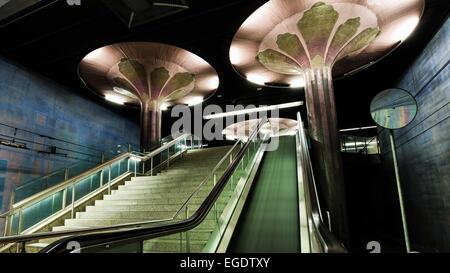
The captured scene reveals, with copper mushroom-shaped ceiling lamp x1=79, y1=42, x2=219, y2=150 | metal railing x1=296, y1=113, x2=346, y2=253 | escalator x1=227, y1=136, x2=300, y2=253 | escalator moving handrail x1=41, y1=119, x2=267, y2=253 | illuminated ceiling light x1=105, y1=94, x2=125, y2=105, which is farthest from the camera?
illuminated ceiling light x1=105, y1=94, x2=125, y2=105

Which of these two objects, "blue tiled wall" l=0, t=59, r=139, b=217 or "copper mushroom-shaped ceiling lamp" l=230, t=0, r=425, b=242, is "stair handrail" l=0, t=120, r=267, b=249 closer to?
"copper mushroom-shaped ceiling lamp" l=230, t=0, r=425, b=242

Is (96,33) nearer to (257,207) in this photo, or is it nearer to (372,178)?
(257,207)

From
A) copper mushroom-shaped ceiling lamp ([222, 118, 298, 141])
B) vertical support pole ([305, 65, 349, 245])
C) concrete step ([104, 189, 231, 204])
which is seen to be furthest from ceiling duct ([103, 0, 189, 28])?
copper mushroom-shaped ceiling lamp ([222, 118, 298, 141])

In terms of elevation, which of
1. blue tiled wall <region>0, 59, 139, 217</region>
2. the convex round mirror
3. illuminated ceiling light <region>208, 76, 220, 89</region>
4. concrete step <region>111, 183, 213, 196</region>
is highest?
illuminated ceiling light <region>208, 76, 220, 89</region>

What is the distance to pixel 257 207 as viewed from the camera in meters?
5.47

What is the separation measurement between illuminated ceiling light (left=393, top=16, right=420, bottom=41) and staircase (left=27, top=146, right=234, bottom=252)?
24.1ft

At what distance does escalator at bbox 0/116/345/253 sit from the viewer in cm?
232

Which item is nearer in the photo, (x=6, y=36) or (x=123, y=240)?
(x=123, y=240)

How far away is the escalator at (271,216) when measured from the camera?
416 centimetres

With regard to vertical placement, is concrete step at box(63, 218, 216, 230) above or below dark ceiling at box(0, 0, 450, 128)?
below

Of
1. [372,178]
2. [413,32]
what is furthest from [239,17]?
[372,178]

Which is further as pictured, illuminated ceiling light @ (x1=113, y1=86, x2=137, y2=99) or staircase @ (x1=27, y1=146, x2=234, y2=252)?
illuminated ceiling light @ (x1=113, y1=86, x2=137, y2=99)

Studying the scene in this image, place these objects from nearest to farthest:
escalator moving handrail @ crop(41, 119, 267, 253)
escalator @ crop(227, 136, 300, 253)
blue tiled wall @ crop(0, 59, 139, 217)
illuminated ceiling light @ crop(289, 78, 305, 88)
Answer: escalator moving handrail @ crop(41, 119, 267, 253)
escalator @ crop(227, 136, 300, 253)
blue tiled wall @ crop(0, 59, 139, 217)
illuminated ceiling light @ crop(289, 78, 305, 88)

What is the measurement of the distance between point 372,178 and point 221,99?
9.73 m
